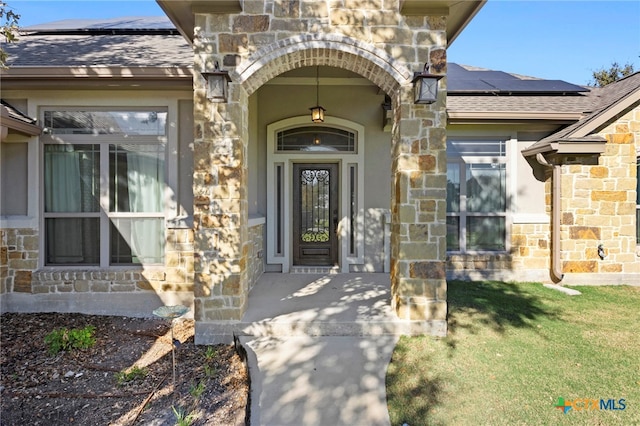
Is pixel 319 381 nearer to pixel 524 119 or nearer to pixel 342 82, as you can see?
pixel 342 82

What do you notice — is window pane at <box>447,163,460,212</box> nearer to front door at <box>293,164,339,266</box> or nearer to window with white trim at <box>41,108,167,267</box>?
front door at <box>293,164,339,266</box>

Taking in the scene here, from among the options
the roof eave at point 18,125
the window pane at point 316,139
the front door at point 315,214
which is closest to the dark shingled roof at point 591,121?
the window pane at point 316,139

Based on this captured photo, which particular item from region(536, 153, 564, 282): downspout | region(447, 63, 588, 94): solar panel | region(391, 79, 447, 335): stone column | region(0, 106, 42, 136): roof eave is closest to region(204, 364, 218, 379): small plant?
region(391, 79, 447, 335): stone column

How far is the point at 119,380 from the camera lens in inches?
123

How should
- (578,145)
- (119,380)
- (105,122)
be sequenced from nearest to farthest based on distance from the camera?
(119,380), (105,122), (578,145)

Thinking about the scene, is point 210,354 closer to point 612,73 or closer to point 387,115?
point 387,115

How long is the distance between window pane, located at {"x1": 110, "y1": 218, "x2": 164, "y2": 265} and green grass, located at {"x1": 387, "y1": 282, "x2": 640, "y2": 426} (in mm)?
3593

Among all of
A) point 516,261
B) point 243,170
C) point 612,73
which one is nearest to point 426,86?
point 243,170

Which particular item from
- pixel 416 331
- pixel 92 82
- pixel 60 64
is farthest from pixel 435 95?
pixel 60 64

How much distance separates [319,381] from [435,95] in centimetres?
310

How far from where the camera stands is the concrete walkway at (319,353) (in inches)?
104

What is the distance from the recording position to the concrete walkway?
265 centimetres

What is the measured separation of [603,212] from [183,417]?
6963mm

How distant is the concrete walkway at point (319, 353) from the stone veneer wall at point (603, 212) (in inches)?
145
